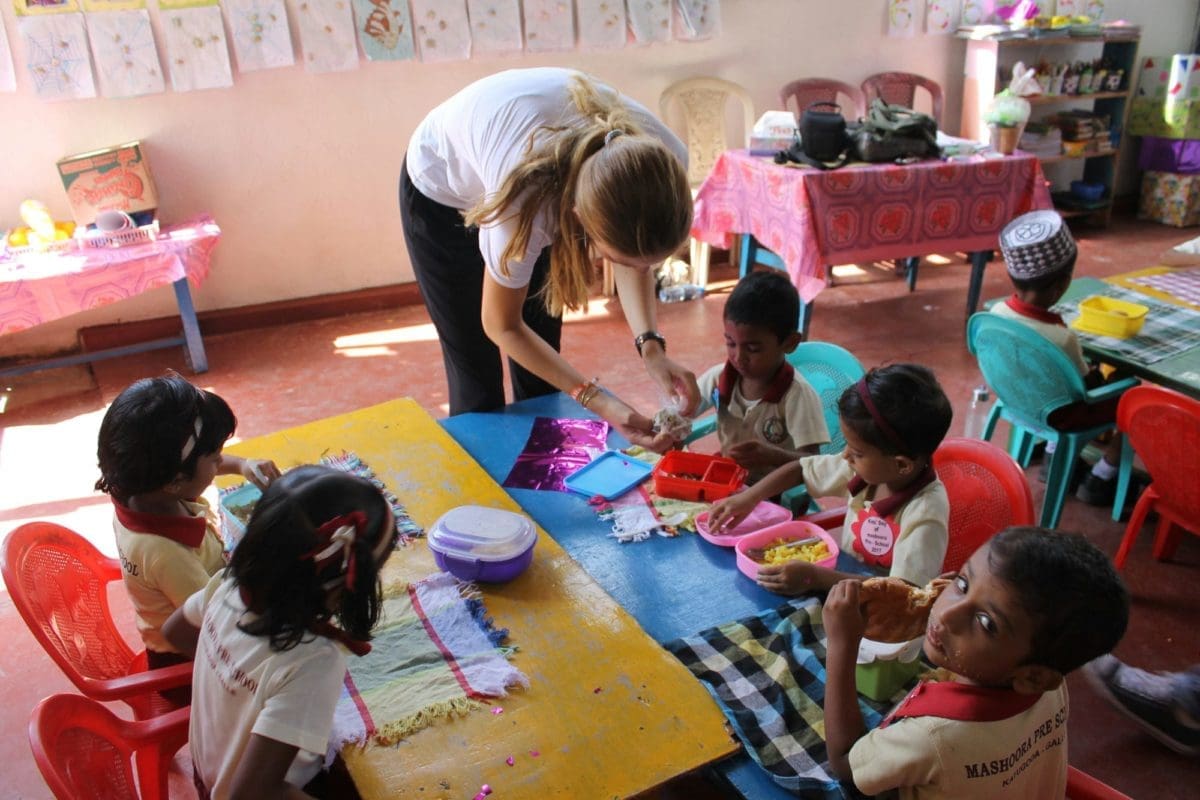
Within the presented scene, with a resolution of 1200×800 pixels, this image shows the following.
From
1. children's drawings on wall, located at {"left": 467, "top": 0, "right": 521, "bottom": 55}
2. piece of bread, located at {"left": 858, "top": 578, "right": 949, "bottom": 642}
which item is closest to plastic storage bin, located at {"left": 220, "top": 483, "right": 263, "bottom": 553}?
piece of bread, located at {"left": 858, "top": 578, "right": 949, "bottom": 642}

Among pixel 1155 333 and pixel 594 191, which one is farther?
pixel 1155 333

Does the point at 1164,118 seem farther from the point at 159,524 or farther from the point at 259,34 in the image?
the point at 159,524

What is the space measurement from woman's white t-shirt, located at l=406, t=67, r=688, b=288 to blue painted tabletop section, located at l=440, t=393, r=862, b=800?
19.7 inches

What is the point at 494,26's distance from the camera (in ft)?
15.9

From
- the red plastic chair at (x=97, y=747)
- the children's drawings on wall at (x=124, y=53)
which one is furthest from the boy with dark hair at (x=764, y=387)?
the children's drawings on wall at (x=124, y=53)

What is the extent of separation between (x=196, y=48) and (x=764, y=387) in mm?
3729

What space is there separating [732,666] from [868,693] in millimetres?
223

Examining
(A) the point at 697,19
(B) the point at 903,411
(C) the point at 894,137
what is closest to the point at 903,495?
(B) the point at 903,411

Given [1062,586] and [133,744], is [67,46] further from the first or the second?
[1062,586]

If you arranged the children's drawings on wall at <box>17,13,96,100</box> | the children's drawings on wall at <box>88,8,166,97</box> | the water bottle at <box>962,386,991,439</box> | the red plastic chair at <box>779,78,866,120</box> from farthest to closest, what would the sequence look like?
1. the red plastic chair at <box>779,78,866,120</box>
2. the children's drawings on wall at <box>88,8,166,97</box>
3. the children's drawings on wall at <box>17,13,96,100</box>
4. the water bottle at <box>962,386,991,439</box>

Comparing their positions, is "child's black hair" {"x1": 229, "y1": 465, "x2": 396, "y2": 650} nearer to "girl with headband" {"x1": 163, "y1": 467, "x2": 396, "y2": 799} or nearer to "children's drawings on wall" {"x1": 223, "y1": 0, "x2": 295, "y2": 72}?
"girl with headband" {"x1": 163, "y1": 467, "x2": 396, "y2": 799}

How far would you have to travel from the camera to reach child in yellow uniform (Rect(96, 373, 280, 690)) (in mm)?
1579

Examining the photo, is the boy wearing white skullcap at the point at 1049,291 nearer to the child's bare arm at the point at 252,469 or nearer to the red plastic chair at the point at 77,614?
the child's bare arm at the point at 252,469

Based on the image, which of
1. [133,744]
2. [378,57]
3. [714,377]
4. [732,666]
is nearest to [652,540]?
[732,666]
